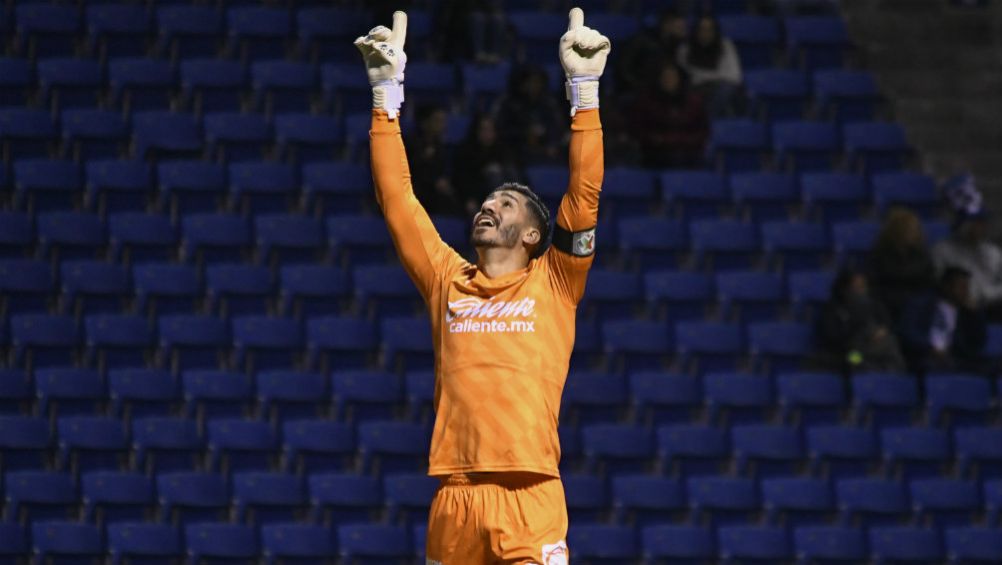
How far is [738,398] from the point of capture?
10297 millimetres

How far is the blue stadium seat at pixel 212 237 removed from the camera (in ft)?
34.3

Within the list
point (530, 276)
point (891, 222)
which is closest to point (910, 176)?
point (891, 222)

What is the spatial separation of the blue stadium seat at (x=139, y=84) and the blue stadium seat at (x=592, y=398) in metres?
3.49

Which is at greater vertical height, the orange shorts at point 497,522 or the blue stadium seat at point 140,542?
the orange shorts at point 497,522

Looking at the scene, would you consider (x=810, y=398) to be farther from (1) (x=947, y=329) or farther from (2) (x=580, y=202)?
(2) (x=580, y=202)

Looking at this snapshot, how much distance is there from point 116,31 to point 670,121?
3.95 metres

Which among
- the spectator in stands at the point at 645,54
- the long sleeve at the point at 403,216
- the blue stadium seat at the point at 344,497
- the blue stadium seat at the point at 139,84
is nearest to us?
the long sleeve at the point at 403,216

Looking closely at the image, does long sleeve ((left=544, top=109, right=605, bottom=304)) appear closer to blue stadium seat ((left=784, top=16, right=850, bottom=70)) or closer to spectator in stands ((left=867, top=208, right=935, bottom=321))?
spectator in stands ((left=867, top=208, right=935, bottom=321))

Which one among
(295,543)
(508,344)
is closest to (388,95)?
(508,344)

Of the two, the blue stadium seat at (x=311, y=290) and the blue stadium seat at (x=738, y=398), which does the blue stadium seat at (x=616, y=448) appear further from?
the blue stadium seat at (x=311, y=290)

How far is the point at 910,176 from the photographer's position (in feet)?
37.9

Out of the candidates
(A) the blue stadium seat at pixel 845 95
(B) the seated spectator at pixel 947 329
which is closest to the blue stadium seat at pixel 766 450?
(B) the seated spectator at pixel 947 329

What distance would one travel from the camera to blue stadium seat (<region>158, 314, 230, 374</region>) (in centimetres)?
1013

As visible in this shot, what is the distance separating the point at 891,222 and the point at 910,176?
1154 mm
